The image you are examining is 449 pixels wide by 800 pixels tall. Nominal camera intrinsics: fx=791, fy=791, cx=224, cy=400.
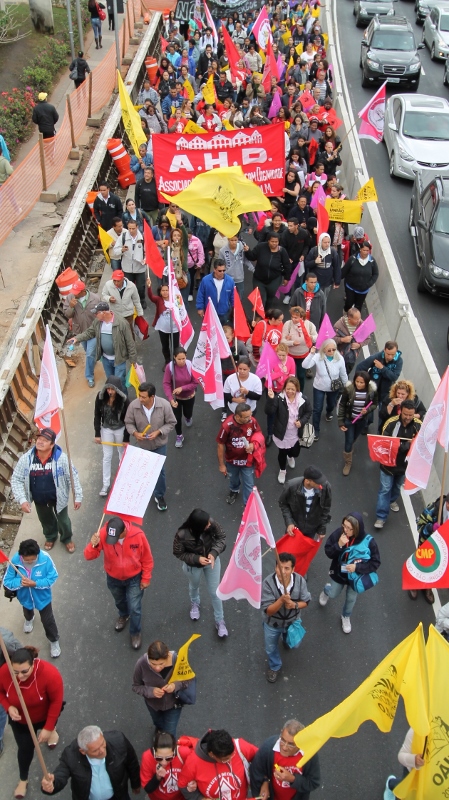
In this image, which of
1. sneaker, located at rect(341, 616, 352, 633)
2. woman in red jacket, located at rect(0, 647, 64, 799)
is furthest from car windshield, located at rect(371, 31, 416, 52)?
woman in red jacket, located at rect(0, 647, 64, 799)

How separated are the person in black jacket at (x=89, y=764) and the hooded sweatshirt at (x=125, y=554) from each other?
168 centimetres

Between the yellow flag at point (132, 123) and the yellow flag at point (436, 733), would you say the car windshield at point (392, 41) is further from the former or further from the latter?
the yellow flag at point (436, 733)

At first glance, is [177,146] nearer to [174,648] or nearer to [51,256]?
[51,256]

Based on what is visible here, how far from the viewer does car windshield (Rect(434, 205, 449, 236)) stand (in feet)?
43.5

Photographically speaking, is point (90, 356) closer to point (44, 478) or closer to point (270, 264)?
point (270, 264)

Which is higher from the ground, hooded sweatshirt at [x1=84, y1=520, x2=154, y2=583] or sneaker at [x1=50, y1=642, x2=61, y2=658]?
hooded sweatshirt at [x1=84, y1=520, x2=154, y2=583]

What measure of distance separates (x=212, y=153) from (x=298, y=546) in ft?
22.8

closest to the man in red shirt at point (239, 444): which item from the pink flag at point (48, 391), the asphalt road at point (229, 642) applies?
the asphalt road at point (229, 642)

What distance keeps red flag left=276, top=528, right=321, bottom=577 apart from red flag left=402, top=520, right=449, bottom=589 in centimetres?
114

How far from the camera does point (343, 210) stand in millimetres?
12273

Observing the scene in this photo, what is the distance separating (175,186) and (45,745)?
27.7ft

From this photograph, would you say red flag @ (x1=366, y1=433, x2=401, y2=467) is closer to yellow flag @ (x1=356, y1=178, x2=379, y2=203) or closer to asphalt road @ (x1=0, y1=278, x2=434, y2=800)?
asphalt road @ (x1=0, y1=278, x2=434, y2=800)

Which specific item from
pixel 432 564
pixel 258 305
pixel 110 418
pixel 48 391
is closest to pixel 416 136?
pixel 258 305

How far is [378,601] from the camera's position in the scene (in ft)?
A: 25.5
